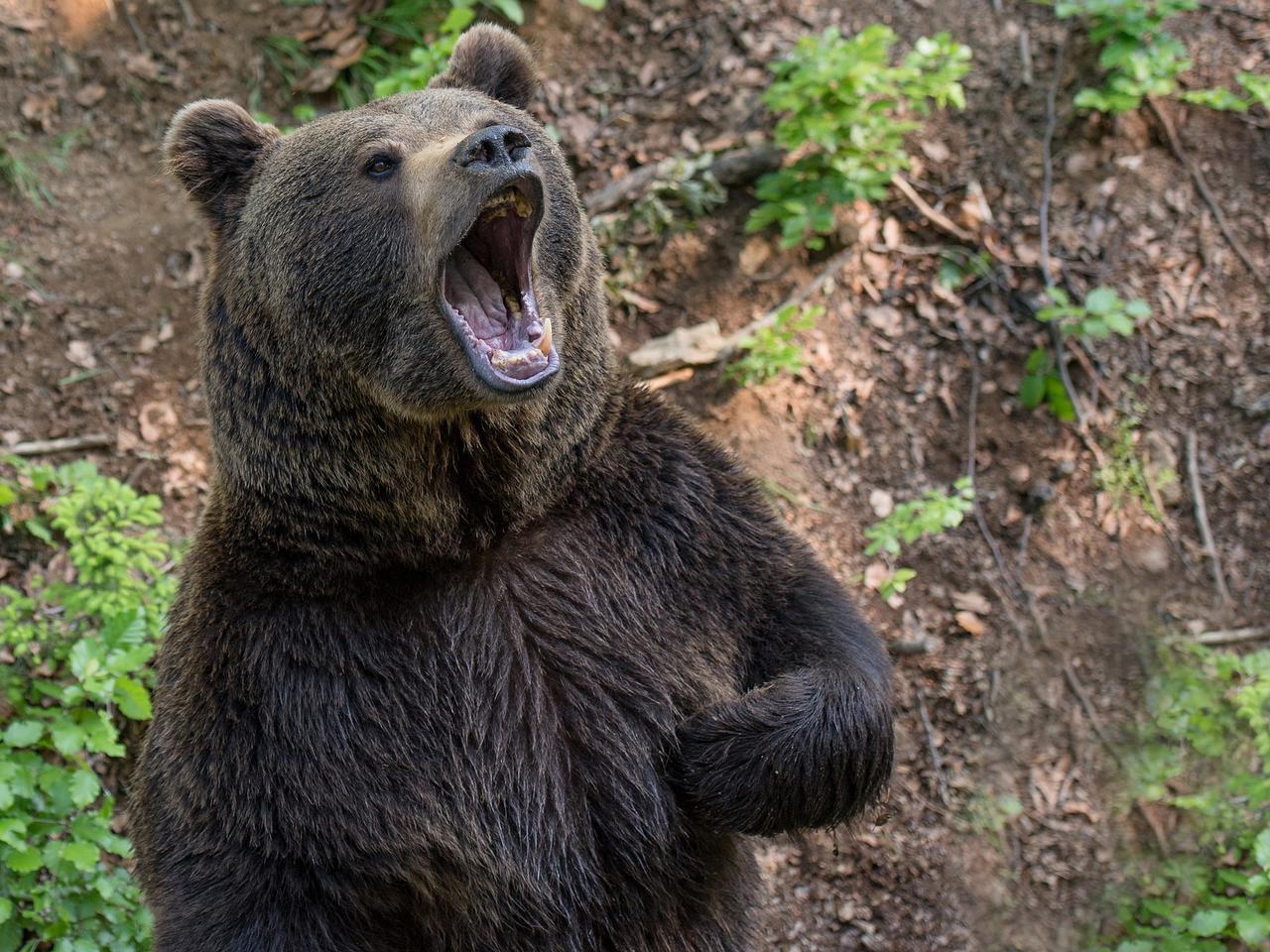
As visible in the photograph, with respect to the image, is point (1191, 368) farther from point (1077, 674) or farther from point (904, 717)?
point (904, 717)

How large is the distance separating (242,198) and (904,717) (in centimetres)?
386

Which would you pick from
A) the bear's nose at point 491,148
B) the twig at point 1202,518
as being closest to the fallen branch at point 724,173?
the twig at point 1202,518

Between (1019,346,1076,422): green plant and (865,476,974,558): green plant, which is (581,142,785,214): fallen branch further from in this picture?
(865,476,974,558): green plant

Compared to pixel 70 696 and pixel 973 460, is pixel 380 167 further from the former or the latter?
pixel 973 460

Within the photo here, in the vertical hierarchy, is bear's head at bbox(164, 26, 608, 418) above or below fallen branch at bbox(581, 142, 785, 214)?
above

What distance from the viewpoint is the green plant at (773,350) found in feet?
20.5

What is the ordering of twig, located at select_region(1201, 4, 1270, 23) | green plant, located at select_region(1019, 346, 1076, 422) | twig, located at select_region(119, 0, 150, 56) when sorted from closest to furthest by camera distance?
green plant, located at select_region(1019, 346, 1076, 422)
twig, located at select_region(1201, 4, 1270, 23)
twig, located at select_region(119, 0, 150, 56)

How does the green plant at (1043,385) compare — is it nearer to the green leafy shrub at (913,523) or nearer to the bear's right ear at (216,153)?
the green leafy shrub at (913,523)

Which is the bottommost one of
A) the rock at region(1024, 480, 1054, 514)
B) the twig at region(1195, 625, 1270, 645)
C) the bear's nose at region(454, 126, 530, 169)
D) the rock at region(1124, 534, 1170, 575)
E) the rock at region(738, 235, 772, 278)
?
the twig at region(1195, 625, 1270, 645)

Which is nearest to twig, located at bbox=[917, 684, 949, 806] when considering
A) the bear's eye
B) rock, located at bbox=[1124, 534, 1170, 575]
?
rock, located at bbox=[1124, 534, 1170, 575]

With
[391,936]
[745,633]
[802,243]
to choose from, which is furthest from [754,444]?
[391,936]

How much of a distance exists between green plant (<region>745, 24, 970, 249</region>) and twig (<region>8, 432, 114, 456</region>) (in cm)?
356

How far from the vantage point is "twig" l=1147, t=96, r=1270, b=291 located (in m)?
6.66

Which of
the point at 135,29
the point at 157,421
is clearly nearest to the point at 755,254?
the point at 157,421
